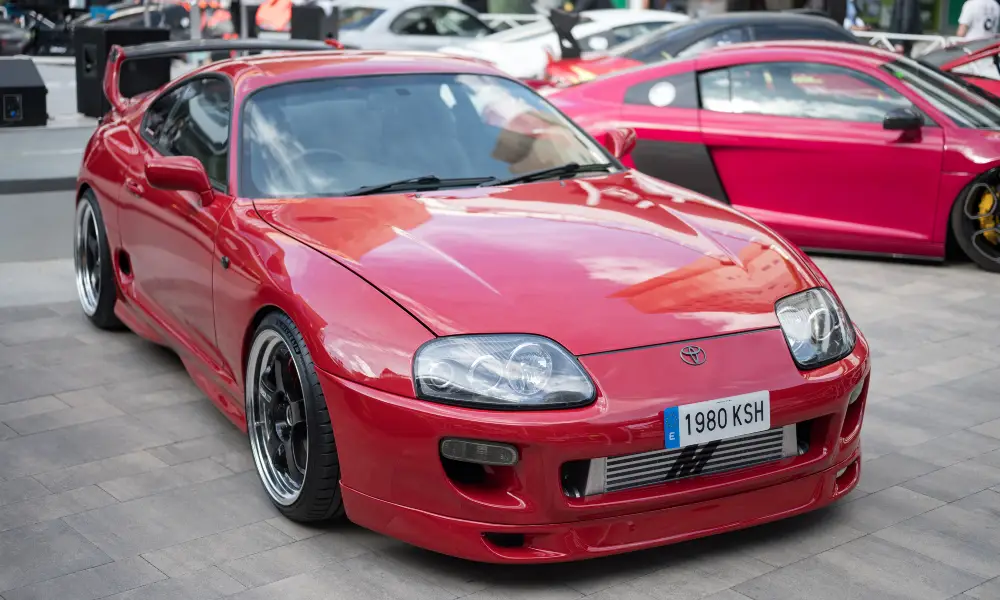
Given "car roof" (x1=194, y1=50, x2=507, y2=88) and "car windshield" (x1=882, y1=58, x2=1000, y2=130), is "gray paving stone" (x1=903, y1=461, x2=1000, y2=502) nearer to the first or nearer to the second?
"car roof" (x1=194, y1=50, x2=507, y2=88)

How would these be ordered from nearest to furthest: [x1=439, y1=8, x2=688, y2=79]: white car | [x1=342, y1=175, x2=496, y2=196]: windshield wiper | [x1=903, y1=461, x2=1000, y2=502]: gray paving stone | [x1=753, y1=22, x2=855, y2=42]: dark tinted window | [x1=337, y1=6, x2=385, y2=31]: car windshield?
[x1=903, y1=461, x2=1000, y2=502]: gray paving stone → [x1=342, y1=175, x2=496, y2=196]: windshield wiper → [x1=753, y1=22, x2=855, y2=42]: dark tinted window → [x1=439, y1=8, x2=688, y2=79]: white car → [x1=337, y1=6, x2=385, y2=31]: car windshield

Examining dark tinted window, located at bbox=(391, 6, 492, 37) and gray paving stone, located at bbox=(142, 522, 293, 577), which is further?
dark tinted window, located at bbox=(391, 6, 492, 37)

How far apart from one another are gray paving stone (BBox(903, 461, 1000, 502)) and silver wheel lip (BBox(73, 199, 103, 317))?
3724 millimetres

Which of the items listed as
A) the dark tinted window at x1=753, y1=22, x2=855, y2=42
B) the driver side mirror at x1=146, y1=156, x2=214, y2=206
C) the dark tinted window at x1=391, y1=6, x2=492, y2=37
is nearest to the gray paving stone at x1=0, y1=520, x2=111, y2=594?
the driver side mirror at x1=146, y1=156, x2=214, y2=206

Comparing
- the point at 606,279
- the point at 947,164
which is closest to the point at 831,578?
the point at 606,279

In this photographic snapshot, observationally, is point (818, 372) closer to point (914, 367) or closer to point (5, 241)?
point (914, 367)

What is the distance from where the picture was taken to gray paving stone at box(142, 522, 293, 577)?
3494 mm

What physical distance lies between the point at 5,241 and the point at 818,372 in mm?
5602

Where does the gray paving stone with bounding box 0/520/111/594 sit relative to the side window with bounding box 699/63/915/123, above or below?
below

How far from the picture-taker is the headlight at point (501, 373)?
3.20m

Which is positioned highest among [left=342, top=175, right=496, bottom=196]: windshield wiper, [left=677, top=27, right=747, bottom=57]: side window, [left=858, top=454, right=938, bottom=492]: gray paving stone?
[left=677, top=27, right=747, bottom=57]: side window

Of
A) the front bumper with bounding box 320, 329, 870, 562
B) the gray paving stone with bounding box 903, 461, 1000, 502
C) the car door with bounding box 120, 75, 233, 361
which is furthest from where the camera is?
the car door with bounding box 120, 75, 233, 361

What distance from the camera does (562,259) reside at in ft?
12.0

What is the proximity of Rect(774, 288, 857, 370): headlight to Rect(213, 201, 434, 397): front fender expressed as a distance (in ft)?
3.38
